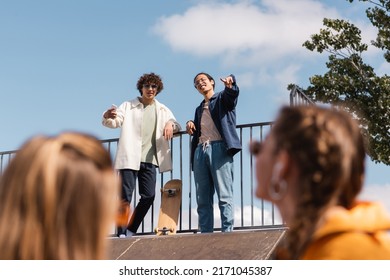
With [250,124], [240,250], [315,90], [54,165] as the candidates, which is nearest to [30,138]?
[54,165]

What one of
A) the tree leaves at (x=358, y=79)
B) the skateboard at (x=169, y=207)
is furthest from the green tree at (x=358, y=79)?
the skateboard at (x=169, y=207)

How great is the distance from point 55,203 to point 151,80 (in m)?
6.07

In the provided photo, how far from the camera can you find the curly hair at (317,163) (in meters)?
1.20

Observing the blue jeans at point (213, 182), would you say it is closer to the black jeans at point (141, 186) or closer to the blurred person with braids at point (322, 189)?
the black jeans at point (141, 186)

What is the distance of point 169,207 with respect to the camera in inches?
297

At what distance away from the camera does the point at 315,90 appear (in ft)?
46.6

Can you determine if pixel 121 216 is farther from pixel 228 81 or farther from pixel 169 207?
pixel 169 207

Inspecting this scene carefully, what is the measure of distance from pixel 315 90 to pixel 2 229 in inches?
527

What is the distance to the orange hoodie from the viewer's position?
120 cm

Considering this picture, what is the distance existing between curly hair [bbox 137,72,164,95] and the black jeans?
0.79 m

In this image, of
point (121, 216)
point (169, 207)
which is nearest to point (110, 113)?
point (169, 207)

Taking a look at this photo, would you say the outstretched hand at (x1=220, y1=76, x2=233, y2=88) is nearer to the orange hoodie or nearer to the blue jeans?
the blue jeans

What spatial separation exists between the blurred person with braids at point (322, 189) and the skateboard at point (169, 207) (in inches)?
240
